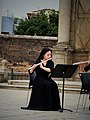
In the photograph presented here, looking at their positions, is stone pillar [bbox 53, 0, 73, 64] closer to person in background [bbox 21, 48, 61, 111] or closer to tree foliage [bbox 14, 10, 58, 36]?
person in background [bbox 21, 48, 61, 111]

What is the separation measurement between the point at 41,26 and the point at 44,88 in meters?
37.6

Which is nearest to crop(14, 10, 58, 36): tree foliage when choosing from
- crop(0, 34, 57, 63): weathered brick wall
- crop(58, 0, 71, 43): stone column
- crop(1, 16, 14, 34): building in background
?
crop(1, 16, 14, 34): building in background

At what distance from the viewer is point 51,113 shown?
33.4 ft

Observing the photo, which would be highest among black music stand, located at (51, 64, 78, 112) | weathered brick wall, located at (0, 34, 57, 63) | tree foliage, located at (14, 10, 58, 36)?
tree foliage, located at (14, 10, 58, 36)

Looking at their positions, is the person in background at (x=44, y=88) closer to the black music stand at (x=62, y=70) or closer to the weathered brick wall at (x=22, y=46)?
the black music stand at (x=62, y=70)

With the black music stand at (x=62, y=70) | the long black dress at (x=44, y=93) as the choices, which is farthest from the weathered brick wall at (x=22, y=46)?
the black music stand at (x=62, y=70)

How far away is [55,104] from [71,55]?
11.5 m

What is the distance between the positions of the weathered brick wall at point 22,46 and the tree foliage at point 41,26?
398 inches

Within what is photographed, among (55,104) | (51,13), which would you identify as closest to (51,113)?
(55,104)

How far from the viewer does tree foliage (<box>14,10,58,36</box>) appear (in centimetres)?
4760

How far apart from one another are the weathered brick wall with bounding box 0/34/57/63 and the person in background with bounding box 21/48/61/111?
993 inches

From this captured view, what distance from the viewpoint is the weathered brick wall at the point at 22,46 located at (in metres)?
36.6

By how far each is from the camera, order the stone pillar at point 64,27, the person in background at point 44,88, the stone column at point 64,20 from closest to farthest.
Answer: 1. the person in background at point 44,88
2. the stone pillar at point 64,27
3. the stone column at point 64,20

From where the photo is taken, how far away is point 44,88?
1116 centimetres
